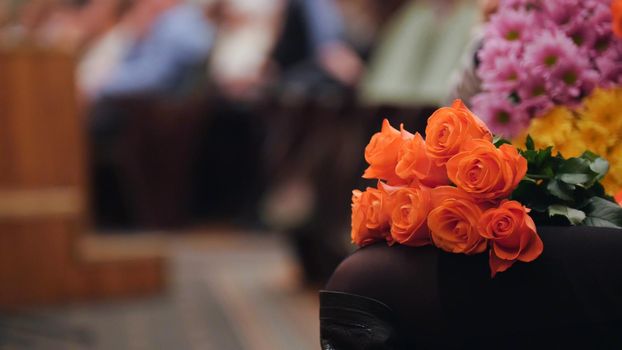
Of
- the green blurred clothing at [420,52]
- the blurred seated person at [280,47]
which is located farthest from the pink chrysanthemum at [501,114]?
the blurred seated person at [280,47]

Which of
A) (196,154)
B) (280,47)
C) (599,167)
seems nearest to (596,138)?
(599,167)

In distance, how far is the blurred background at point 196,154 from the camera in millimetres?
3973

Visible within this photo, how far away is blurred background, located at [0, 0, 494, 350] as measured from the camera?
3973 mm

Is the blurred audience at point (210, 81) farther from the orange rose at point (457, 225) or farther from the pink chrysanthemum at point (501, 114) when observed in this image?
the orange rose at point (457, 225)

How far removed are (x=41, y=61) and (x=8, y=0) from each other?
4.83m

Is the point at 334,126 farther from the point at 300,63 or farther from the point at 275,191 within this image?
the point at 300,63

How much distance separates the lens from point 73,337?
12.4 ft

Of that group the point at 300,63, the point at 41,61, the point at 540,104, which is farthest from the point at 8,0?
the point at 540,104

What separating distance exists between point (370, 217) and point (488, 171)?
0.18 meters

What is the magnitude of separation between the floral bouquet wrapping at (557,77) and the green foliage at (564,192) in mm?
204

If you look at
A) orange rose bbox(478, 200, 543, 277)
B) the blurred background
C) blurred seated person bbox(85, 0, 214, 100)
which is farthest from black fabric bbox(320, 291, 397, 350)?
blurred seated person bbox(85, 0, 214, 100)

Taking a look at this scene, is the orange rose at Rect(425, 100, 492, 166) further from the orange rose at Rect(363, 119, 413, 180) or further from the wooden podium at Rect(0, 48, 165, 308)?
the wooden podium at Rect(0, 48, 165, 308)

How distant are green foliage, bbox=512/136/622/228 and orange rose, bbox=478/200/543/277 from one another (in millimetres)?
73

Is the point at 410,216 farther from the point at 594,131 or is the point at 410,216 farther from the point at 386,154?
Answer: the point at 594,131
